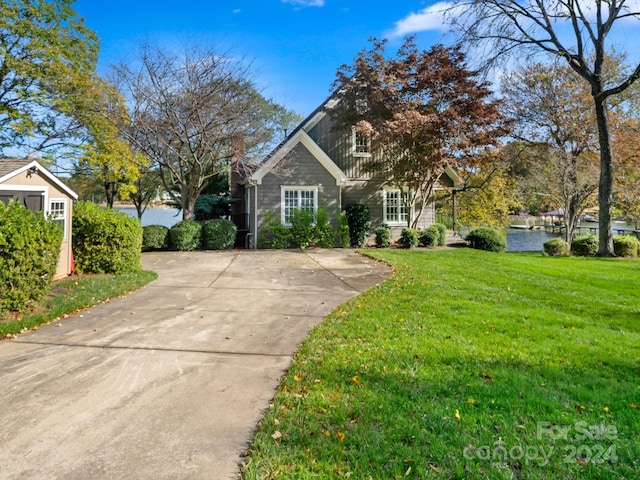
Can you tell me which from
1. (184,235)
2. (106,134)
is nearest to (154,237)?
(184,235)

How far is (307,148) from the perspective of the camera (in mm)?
16062

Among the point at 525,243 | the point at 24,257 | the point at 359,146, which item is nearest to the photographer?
the point at 24,257

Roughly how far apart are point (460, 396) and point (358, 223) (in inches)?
526

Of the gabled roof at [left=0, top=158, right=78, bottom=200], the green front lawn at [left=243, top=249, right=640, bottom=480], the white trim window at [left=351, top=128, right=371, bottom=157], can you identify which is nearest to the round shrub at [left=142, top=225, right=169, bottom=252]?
the gabled roof at [left=0, top=158, right=78, bottom=200]

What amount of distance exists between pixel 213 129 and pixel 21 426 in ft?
43.6

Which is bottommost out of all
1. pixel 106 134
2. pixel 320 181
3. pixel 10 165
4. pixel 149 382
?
pixel 149 382

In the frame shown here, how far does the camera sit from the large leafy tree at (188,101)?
46.8ft

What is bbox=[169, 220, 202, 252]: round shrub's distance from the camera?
14.6 meters

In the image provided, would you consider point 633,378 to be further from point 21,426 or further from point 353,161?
point 353,161

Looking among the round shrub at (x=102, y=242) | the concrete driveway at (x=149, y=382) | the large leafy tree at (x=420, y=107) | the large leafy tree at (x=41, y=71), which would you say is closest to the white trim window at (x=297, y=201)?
the large leafy tree at (x=420, y=107)

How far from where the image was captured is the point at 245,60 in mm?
14852

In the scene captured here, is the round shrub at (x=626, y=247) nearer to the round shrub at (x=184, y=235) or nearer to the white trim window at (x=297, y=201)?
the white trim window at (x=297, y=201)

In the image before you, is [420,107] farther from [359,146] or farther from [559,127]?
[559,127]

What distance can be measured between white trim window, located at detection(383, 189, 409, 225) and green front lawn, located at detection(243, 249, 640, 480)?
1153 centimetres
